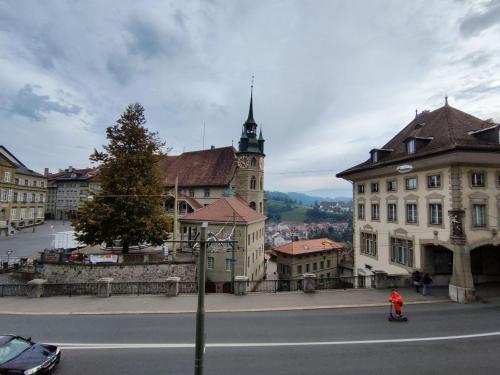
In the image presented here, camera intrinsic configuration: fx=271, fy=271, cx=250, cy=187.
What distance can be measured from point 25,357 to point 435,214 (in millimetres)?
22327

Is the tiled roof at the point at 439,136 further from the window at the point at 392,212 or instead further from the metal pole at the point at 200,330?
the metal pole at the point at 200,330

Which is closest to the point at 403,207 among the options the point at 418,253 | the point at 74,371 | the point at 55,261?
the point at 418,253

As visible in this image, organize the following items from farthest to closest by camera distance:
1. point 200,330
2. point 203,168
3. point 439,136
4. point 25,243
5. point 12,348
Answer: point 203,168 → point 25,243 → point 439,136 → point 12,348 → point 200,330

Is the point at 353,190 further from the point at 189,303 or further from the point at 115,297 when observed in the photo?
the point at 115,297

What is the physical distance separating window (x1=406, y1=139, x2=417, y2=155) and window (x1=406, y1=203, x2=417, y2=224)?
12.9ft

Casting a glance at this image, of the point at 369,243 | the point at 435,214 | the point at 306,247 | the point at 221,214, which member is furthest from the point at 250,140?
the point at 435,214

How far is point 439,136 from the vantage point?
1908 centimetres

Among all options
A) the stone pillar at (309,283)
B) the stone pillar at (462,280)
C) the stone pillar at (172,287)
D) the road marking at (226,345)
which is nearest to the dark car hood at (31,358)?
the road marking at (226,345)

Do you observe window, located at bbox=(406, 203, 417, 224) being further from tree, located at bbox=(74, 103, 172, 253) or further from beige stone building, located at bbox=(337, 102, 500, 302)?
tree, located at bbox=(74, 103, 172, 253)

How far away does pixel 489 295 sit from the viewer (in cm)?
1670

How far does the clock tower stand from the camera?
4581 cm

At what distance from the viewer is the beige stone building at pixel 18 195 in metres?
A: 45.8

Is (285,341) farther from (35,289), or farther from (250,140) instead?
(250,140)

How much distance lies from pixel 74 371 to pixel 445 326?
47.9ft
